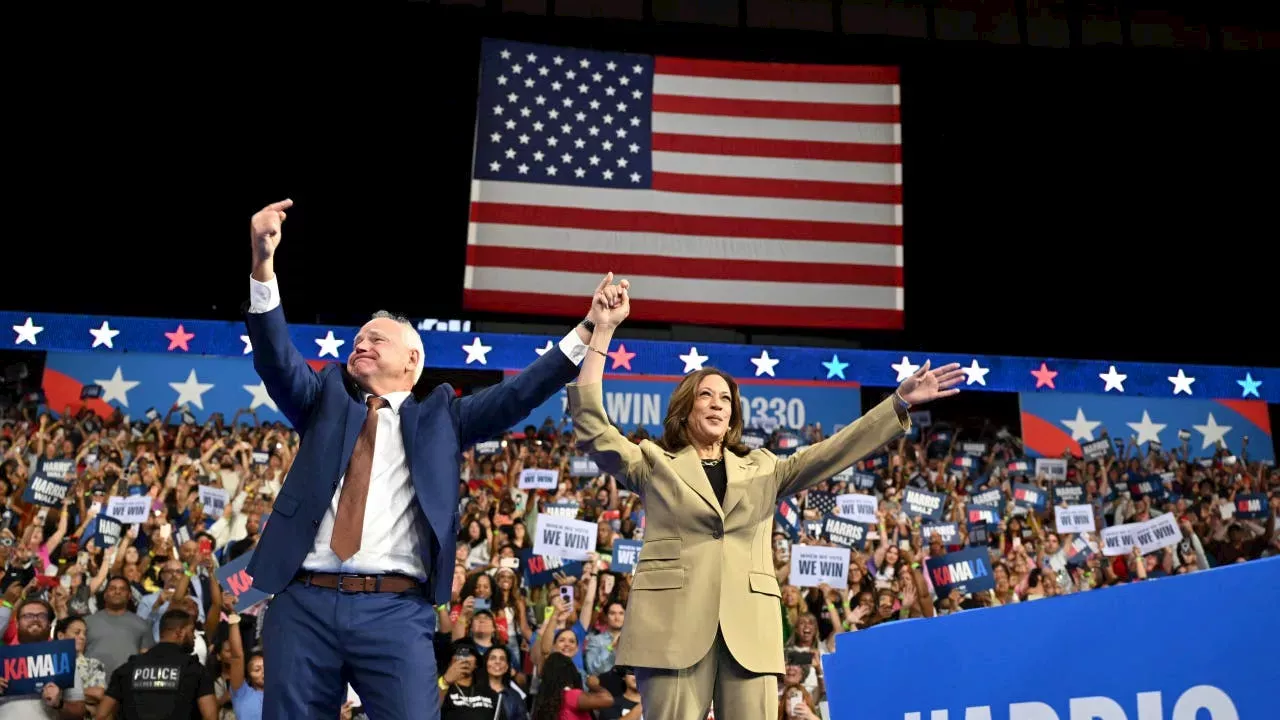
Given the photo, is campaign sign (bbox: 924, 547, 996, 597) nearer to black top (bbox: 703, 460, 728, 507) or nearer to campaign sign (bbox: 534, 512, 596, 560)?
campaign sign (bbox: 534, 512, 596, 560)

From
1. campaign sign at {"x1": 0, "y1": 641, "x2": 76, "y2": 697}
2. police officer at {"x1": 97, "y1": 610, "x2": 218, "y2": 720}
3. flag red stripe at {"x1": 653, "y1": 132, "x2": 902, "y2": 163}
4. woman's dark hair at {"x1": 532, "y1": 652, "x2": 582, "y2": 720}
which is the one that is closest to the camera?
campaign sign at {"x1": 0, "y1": 641, "x2": 76, "y2": 697}

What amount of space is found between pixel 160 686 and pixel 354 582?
12.4 ft

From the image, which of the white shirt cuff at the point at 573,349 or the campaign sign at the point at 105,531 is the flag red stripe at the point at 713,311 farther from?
the white shirt cuff at the point at 573,349

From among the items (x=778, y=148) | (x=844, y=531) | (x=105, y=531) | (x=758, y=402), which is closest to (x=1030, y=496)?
(x=844, y=531)

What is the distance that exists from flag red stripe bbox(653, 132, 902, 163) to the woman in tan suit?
9.26 meters

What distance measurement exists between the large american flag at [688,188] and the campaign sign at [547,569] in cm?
420

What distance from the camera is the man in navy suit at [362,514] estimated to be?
2352 millimetres

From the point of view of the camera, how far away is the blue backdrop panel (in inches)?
413

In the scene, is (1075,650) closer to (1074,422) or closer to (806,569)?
(806,569)

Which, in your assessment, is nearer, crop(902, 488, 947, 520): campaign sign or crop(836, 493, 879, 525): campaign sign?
crop(836, 493, 879, 525): campaign sign

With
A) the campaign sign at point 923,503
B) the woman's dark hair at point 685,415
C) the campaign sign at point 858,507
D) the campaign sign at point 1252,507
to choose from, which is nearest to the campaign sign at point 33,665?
the woman's dark hair at point 685,415

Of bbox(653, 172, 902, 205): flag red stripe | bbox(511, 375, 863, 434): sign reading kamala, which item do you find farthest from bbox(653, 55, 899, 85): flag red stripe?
bbox(511, 375, 863, 434): sign reading kamala

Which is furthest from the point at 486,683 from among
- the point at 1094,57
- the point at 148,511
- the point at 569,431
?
the point at 1094,57

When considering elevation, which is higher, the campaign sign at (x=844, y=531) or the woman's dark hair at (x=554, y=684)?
the campaign sign at (x=844, y=531)
